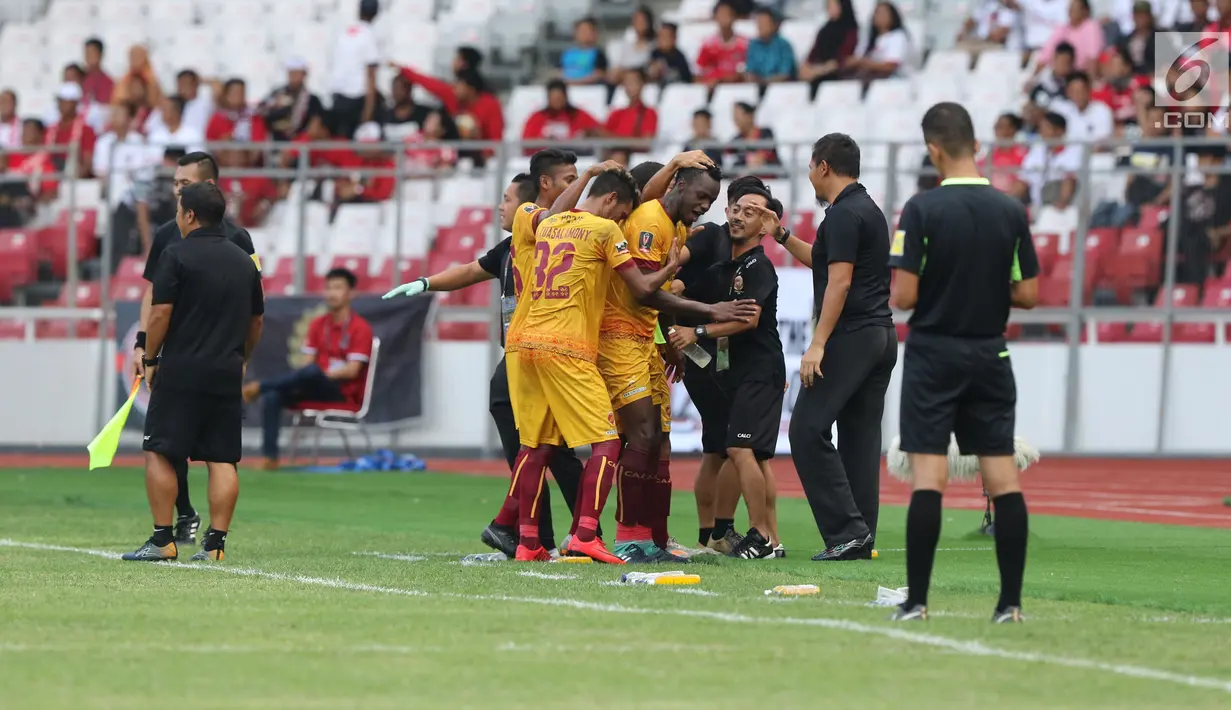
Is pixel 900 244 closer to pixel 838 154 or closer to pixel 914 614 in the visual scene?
pixel 914 614

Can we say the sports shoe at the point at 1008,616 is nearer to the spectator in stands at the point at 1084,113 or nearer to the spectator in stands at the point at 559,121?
the spectator in stands at the point at 1084,113

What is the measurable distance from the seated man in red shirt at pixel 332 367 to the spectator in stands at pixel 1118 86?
8.13 metres

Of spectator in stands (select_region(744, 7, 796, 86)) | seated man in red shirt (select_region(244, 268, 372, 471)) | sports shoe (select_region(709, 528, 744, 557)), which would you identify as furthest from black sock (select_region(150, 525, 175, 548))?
spectator in stands (select_region(744, 7, 796, 86))

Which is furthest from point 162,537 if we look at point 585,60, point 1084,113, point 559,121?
point 585,60

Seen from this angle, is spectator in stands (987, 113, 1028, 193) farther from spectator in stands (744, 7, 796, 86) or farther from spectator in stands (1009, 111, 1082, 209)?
spectator in stands (744, 7, 796, 86)

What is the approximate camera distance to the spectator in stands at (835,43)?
23422 mm

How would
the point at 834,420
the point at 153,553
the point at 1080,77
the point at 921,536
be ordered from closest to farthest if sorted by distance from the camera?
the point at 921,536 < the point at 153,553 < the point at 834,420 < the point at 1080,77

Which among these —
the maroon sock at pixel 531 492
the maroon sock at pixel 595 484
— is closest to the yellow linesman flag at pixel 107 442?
the maroon sock at pixel 531 492

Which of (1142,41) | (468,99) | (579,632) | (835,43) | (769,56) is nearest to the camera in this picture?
(579,632)

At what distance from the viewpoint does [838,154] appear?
10.9 meters

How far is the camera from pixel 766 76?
A: 23.7m

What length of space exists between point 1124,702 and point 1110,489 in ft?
37.8

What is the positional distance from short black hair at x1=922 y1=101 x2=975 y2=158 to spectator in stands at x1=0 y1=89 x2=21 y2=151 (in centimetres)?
2000

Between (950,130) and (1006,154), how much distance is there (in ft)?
42.0
